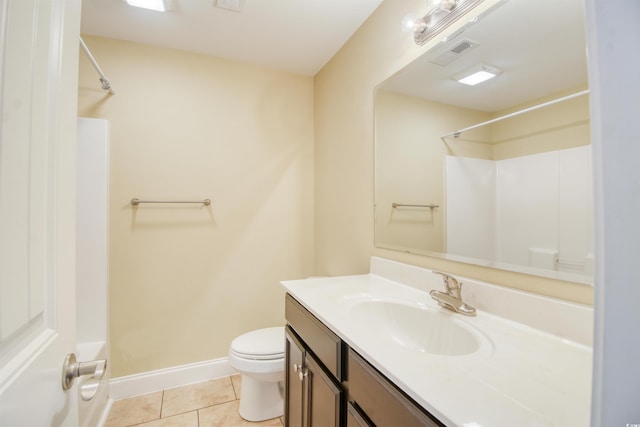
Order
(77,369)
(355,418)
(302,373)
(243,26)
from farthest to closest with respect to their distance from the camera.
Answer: (243,26) < (302,373) < (355,418) < (77,369)

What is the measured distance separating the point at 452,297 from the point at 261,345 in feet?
3.80

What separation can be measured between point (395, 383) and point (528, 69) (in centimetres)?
107

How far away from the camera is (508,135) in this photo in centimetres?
98

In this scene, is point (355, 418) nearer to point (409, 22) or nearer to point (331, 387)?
point (331, 387)

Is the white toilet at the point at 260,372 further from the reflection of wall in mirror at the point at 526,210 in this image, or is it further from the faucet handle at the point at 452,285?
the reflection of wall in mirror at the point at 526,210

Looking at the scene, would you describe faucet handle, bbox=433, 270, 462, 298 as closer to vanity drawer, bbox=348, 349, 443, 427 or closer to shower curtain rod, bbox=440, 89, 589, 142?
vanity drawer, bbox=348, 349, 443, 427

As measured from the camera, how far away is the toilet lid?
61.5 inches

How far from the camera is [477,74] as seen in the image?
1093mm

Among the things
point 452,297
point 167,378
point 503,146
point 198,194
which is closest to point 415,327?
point 452,297

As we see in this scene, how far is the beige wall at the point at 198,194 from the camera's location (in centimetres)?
186

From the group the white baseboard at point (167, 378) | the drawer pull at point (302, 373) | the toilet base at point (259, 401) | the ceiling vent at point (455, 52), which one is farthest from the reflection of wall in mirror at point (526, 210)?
the white baseboard at point (167, 378)

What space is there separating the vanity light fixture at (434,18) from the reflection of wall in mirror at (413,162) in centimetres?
28

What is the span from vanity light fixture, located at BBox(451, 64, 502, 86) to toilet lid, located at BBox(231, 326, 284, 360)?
5.44 feet

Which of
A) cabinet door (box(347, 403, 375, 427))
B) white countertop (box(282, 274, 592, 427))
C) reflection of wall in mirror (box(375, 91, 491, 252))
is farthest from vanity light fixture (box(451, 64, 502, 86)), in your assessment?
cabinet door (box(347, 403, 375, 427))
